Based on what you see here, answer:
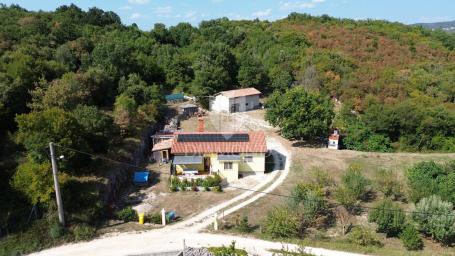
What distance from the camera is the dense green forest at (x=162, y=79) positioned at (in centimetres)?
2720

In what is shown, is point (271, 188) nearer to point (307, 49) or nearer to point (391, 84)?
point (391, 84)

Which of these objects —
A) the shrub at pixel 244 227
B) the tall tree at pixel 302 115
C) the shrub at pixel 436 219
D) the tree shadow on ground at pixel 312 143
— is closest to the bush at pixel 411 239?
the shrub at pixel 436 219

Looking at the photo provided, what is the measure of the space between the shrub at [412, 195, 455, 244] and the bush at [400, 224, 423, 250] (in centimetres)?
139

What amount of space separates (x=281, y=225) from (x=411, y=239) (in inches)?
305

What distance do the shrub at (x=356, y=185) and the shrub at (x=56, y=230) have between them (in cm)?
1932

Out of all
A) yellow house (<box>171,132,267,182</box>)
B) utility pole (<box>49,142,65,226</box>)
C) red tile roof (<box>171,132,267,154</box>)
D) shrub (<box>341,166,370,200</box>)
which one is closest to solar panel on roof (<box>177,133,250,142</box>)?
yellow house (<box>171,132,267,182</box>)

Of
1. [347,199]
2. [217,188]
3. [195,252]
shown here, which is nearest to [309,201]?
[347,199]

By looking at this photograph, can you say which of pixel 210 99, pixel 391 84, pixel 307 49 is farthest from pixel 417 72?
pixel 210 99

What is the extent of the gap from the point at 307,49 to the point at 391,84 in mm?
19486

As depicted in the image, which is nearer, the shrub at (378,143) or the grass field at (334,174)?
the grass field at (334,174)

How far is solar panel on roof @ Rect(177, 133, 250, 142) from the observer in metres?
33.9

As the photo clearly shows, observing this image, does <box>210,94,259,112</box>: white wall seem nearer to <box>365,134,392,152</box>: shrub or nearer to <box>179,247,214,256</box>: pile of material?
<box>365,134,392,152</box>: shrub

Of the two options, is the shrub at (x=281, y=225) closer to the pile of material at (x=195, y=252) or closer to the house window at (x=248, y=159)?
the pile of material at (x=195, y=252)

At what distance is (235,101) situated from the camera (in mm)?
49719
